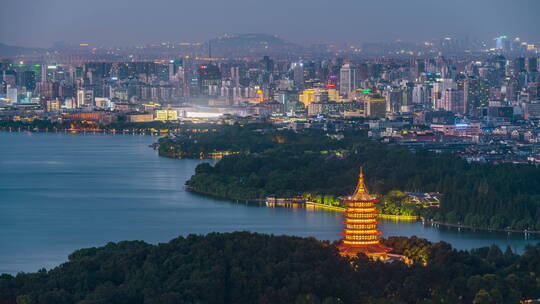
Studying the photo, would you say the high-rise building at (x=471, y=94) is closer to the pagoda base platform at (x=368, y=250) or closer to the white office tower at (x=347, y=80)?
the white office tower at (x=347, y=80)

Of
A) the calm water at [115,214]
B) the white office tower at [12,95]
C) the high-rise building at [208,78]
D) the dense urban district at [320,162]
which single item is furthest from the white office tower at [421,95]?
the calm water at [115,214]

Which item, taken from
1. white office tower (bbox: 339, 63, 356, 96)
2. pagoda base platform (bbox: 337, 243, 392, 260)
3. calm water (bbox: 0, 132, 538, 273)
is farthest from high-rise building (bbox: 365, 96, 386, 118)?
pagoda base platform (bbox: 337, 243, 392, 260)

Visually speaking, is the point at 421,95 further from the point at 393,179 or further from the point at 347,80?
the point at 393,179

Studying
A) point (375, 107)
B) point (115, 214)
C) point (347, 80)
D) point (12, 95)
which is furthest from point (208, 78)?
point (115, 214)

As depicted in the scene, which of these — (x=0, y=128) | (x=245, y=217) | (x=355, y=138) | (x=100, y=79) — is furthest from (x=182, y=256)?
(x=100, y=79)

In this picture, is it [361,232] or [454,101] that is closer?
[361,232]
